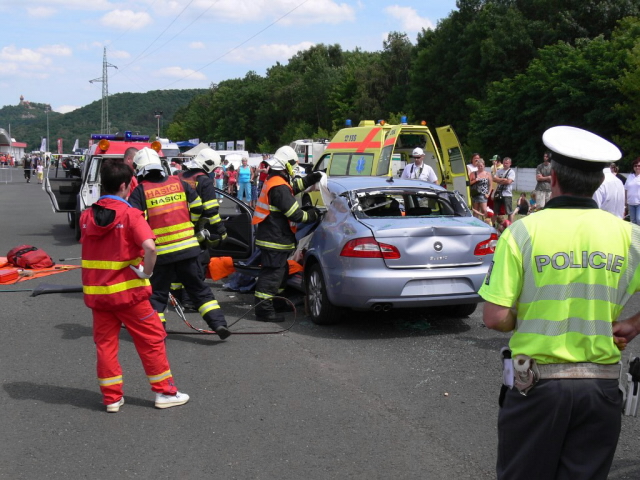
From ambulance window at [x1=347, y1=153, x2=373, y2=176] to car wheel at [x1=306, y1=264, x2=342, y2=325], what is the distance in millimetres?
5470

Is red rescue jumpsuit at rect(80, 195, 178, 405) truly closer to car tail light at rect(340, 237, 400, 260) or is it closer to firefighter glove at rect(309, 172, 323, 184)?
car tail light at rect(340, 237, 400, 260)

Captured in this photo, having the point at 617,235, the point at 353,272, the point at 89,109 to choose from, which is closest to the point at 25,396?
the point at 353,272

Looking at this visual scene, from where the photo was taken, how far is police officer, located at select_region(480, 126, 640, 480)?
2.45 m

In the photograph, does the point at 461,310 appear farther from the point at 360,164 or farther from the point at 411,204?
the point at 360,164

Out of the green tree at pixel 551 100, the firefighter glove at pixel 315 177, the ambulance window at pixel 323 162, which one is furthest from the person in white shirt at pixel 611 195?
the green tree at pixel 551 100

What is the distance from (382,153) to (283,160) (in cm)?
540

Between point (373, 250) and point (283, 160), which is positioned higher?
point (283, 160)

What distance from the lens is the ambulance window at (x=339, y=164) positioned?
13.6 m

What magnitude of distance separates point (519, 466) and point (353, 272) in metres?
4.39

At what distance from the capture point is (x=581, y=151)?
2.47m

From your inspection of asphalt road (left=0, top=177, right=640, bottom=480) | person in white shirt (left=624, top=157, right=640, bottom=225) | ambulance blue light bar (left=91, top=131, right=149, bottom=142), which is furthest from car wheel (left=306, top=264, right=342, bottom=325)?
ambulance blue light bar (left=91, top=131, right=149, bottom=142)

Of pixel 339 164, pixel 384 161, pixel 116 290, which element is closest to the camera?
pixel 116 290

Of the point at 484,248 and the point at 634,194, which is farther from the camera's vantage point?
the point at 634,194

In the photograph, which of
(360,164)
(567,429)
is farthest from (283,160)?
(360,164)
